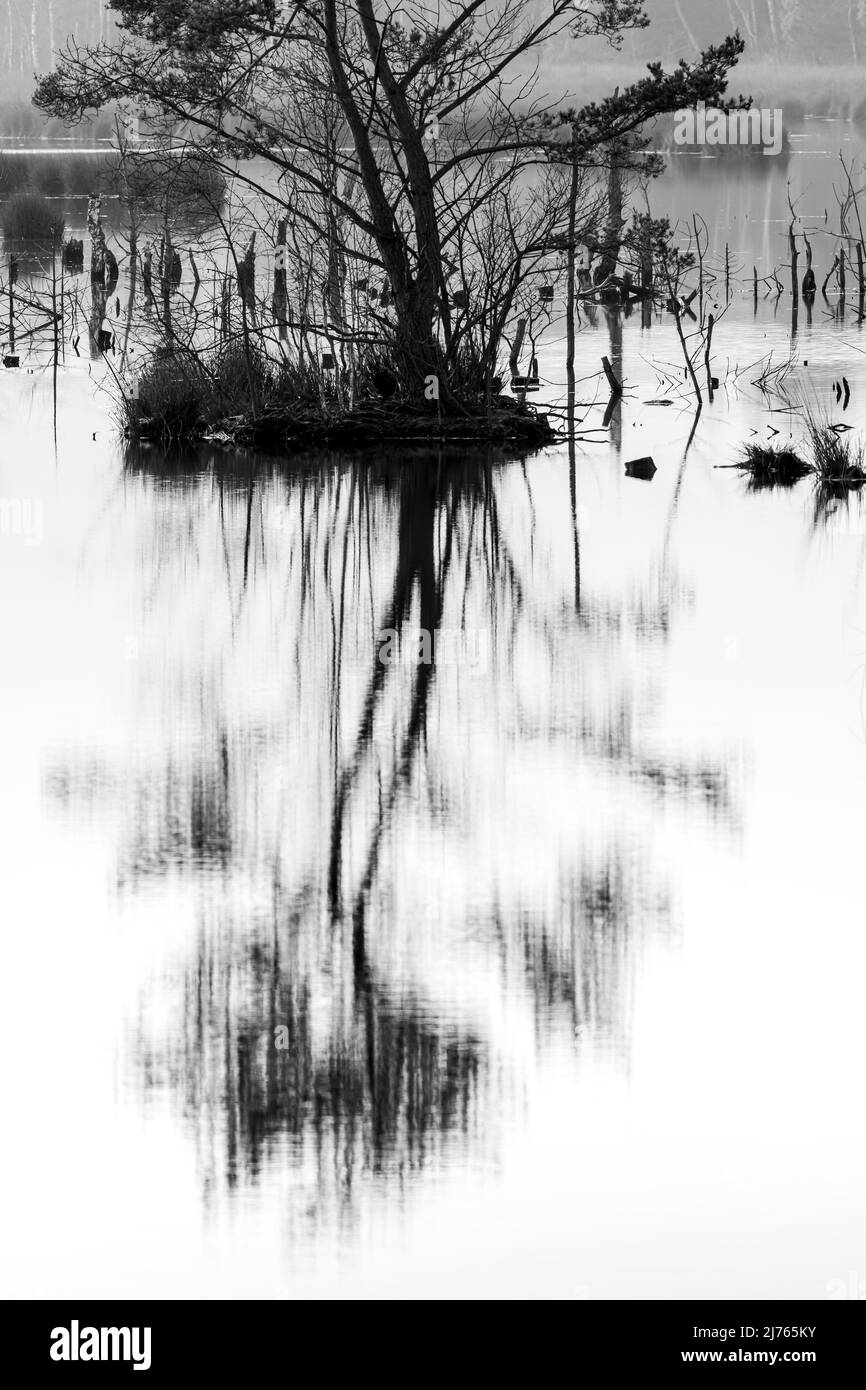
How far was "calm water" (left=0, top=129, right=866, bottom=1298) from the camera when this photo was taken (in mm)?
4617

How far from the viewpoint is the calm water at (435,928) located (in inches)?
182

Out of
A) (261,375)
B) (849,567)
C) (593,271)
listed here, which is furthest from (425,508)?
(593,271)

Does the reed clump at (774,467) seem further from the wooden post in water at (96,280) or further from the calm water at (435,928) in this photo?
the wooden post in water at (96,280)

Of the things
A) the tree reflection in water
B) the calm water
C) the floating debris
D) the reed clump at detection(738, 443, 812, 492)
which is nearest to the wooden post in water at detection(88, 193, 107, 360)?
the floating debris

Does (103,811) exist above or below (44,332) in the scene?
below

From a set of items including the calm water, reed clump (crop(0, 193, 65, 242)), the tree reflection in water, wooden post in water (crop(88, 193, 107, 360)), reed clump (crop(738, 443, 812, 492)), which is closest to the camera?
the calm water

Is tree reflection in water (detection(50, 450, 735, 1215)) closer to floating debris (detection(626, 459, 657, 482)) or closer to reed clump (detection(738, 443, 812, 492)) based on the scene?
floating debris (detection(626, 459, 657, 482))

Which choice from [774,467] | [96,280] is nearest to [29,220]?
[96,280]

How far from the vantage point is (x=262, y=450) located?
20969 millimetres

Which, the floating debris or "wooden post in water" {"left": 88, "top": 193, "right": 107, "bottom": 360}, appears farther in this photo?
"wooden post in water" {"left": 88, "top": 193, "right": 107, "bottom": 360}

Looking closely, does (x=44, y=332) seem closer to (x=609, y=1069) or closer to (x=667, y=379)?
(x=667, y=379)

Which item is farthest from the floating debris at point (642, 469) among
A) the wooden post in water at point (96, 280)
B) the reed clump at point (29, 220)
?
the reed clump at point (29, 220)

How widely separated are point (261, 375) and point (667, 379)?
797 centimetres
